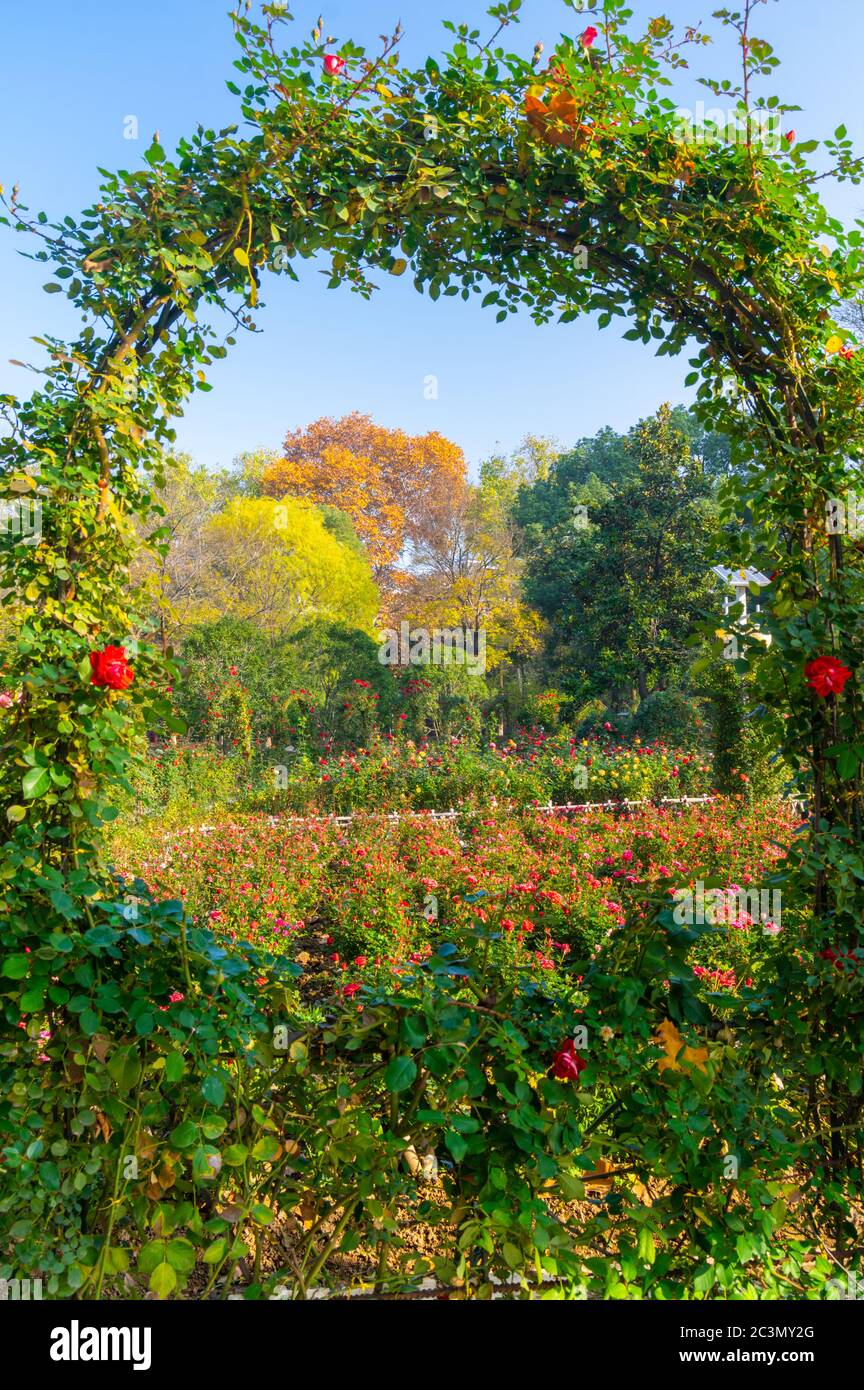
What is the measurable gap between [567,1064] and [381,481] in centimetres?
2039

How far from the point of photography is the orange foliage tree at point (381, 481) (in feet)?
65.4

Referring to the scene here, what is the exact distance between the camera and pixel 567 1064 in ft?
4.68

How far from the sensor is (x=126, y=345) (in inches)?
69.3

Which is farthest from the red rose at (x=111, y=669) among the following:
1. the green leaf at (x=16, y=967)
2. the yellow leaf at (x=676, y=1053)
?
the yellow leaf at (x=676, y=1053)

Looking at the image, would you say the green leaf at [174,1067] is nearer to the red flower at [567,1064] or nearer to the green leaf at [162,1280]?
the green leaf at [162,1280]

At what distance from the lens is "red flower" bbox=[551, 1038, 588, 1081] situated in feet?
4.69

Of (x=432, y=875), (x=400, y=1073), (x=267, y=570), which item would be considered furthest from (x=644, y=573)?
(x=400, y=1073)

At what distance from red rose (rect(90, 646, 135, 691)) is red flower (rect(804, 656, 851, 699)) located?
1292 millimetres

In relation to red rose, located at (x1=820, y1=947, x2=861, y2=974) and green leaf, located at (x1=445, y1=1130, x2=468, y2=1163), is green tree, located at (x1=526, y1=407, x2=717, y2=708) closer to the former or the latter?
red rose, located at (x1=820, y1=947, x2=861, y2=974)

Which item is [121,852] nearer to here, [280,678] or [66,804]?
[66,804]

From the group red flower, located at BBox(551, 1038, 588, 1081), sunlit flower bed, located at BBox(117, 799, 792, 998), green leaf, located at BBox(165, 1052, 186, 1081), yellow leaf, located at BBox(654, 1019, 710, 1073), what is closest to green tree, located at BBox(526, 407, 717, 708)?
sunlit flower bed, located at BBox(117, 799, 792, 998)

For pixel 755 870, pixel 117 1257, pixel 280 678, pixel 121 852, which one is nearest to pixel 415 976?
pixel 117 1257

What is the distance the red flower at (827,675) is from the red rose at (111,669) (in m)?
1.29

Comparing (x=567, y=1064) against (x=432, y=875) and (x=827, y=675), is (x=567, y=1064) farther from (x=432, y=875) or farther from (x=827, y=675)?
(x=432, y=875)
